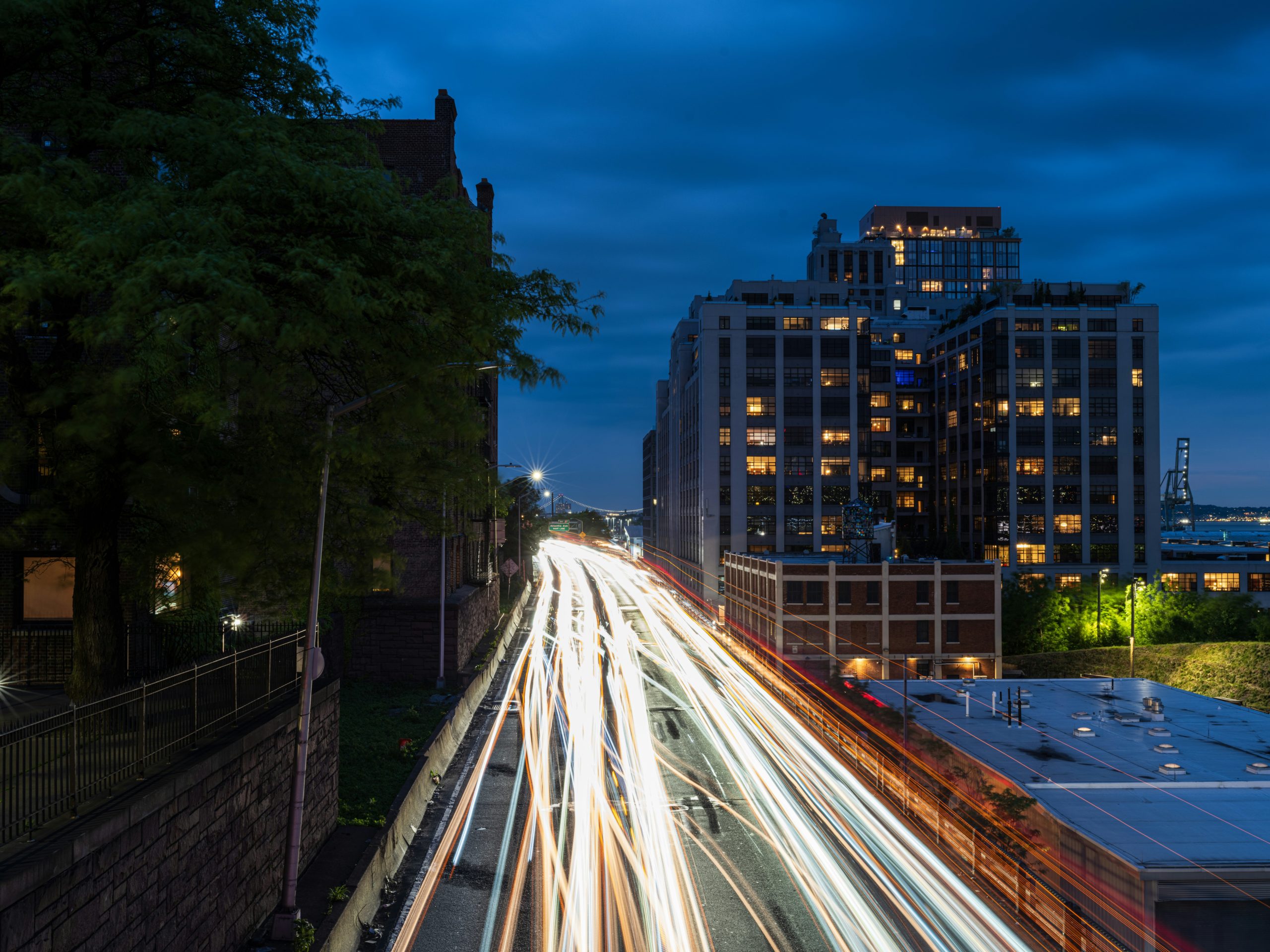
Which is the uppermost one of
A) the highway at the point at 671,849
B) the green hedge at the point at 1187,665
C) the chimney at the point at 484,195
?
the chimney at the point at 484,195

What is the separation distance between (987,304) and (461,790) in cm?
9131

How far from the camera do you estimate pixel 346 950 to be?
1367cm

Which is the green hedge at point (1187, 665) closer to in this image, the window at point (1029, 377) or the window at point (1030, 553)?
the window at point (1030, 553)

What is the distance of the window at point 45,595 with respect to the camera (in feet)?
68.3

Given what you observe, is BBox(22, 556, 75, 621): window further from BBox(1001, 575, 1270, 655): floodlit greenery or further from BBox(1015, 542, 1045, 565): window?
BBox(1015, 542, 1045, 565): window

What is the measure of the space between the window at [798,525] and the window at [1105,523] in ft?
101

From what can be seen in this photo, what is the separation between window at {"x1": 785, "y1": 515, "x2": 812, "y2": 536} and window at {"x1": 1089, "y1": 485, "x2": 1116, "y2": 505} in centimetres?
3114

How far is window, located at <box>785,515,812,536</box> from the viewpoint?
277 feet

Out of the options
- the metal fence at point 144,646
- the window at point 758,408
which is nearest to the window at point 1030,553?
Result: the window at point 758,408

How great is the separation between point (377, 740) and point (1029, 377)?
84070 mm

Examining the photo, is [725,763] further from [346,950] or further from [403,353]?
[403,353]

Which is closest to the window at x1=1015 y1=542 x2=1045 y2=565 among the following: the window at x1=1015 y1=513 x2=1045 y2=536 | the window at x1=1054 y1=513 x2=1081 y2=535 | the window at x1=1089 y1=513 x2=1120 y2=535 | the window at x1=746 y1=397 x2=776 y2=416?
the window at x1=1015 y1=513 x2=1045 y2=536

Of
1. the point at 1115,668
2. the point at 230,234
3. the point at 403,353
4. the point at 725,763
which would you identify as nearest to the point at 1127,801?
the point at 725,763

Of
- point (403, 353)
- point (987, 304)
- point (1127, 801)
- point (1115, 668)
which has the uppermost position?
point (987, 304)
